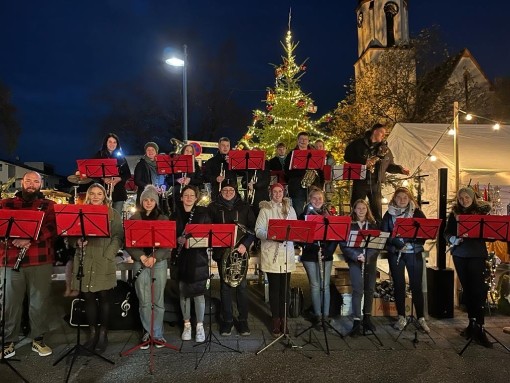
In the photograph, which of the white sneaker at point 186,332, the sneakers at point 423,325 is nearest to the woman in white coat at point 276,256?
the white sneaker at point 186,332

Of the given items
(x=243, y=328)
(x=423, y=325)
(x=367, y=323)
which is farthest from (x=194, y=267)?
(x=423, y=325)

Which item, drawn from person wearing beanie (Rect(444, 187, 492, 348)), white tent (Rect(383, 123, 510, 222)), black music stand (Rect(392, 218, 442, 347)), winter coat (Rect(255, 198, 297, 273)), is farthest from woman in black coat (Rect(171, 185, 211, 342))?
white tent (Rect(383, 123, 510, 222))

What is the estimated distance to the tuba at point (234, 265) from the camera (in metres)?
5.71

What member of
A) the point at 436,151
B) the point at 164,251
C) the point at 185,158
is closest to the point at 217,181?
the point at 185,158

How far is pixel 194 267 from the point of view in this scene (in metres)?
5.48

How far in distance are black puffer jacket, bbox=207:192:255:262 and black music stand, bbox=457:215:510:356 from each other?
281 centimetres

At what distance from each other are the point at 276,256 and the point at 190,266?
46.5 inches

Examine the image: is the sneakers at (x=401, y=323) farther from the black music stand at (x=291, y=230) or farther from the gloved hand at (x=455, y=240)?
the black music stand at (x=291, y=230)

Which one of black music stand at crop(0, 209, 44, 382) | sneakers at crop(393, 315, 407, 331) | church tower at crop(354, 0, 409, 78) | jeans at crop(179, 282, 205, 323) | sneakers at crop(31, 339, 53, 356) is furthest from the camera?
church tower at crop(354, 0, 409, 78)

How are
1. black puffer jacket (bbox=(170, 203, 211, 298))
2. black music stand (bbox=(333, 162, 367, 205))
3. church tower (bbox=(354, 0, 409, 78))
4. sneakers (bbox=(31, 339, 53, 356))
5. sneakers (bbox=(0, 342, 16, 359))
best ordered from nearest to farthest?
sneakers (bbox=(0, 342, 16, 359)) → sneakers (bbox=(31, 339, 53, 356)) → black puffer jacket (bbox=(170, 203, 211, 298)) → black music stand (bbox=(333, 162, 367, 205)) → church tower (bbox=(354, 0, 409, 78))

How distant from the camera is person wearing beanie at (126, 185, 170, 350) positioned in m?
5.28

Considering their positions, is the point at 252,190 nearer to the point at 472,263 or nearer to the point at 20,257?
the point at 472,263

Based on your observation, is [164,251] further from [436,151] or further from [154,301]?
[436,151]

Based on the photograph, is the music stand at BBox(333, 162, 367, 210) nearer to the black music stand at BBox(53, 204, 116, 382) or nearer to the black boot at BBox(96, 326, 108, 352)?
the black music stand at BBox(53, 204, 116, 382)
